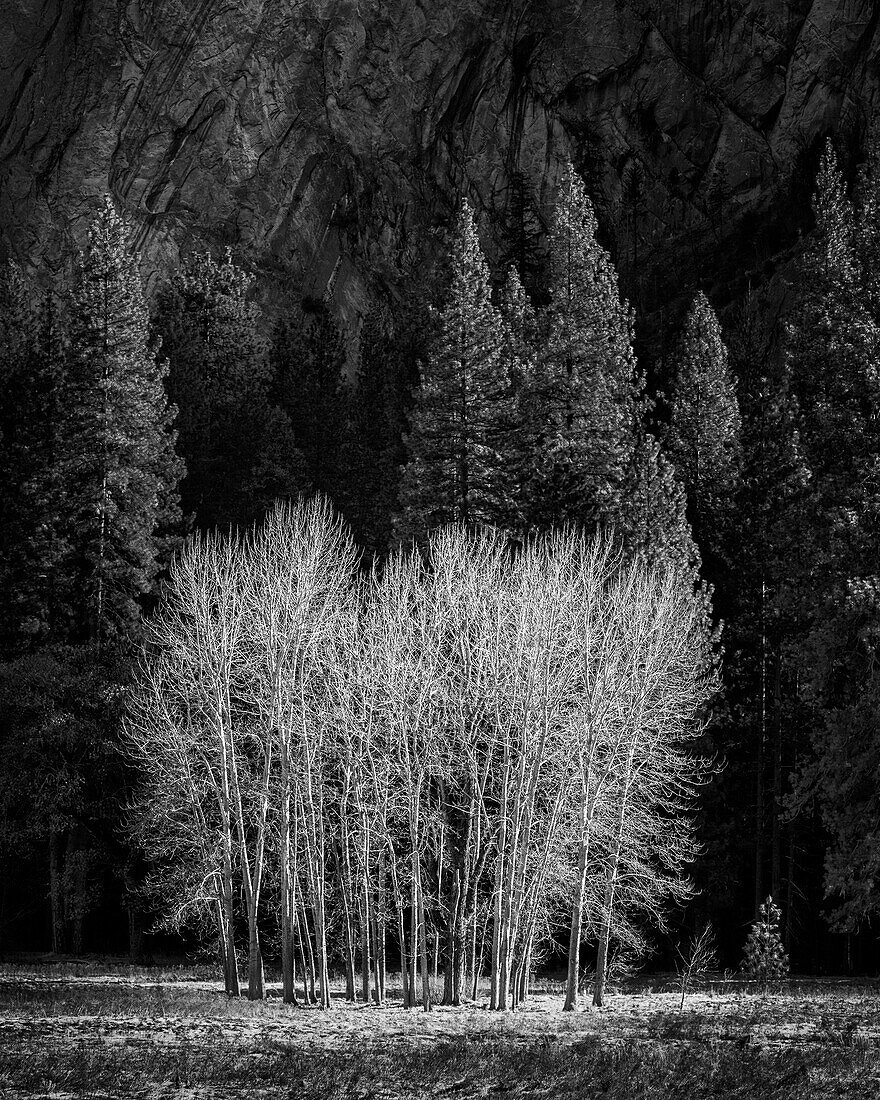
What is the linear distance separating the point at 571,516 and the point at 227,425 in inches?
764

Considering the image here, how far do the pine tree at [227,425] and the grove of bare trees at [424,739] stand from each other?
1627cm

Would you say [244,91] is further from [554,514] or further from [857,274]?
[857,274]

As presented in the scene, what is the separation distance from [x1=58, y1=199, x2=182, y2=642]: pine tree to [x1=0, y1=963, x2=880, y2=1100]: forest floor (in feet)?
49.0

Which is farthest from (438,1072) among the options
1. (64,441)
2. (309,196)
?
(309,196)

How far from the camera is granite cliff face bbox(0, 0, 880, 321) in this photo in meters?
82.1

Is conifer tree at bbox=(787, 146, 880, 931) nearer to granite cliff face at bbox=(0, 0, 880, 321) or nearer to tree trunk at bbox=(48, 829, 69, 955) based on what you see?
tree trunk at bbox=(48, 829, 69, 955)

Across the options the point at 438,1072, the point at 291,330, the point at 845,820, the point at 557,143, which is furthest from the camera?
the point at 557,143

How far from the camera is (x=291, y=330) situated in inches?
2817

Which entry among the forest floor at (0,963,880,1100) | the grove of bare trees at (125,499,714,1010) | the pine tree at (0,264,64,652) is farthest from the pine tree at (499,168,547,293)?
the forest floor at (0,963,880,1100)

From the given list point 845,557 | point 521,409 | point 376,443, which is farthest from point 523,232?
point 845,557

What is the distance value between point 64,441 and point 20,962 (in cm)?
1485

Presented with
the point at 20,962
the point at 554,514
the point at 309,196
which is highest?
the point at 309,196

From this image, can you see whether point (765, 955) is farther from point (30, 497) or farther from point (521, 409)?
point (30, 497)

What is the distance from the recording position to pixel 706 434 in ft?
150
